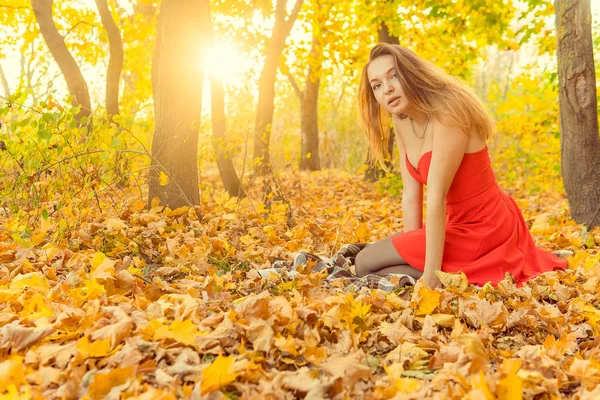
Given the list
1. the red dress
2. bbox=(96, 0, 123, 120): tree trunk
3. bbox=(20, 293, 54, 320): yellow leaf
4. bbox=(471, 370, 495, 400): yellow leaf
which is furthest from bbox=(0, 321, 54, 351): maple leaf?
bbox=(96, 0, 123, 120): tree trunk

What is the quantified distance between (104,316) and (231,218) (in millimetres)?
2351

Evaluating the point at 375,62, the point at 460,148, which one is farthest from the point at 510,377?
the point at 375,62

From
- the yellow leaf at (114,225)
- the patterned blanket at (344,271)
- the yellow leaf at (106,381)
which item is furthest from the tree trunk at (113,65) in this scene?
the yellow leaf at (106,381)

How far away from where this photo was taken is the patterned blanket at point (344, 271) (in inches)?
116

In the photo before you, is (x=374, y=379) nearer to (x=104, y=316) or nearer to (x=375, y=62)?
(x=104, y=316)

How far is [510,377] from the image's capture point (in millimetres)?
1589

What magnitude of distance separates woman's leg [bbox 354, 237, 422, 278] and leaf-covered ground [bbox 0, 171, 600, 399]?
1.13 feet

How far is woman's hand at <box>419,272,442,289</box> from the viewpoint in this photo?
290cm

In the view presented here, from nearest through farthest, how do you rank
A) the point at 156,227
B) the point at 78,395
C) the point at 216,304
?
the point at 78,395, the point at 216,304, the point at 156,227

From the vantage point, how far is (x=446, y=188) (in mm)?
2979

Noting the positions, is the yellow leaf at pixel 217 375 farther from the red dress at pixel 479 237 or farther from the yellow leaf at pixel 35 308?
the red dress at pixel 479 237

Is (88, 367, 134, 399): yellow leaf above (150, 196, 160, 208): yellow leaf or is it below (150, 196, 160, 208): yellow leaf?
below

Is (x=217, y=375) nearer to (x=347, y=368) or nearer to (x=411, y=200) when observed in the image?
(x=347, y=368)

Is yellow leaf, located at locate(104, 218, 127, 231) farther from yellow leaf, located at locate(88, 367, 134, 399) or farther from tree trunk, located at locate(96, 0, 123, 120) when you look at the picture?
A: tree trunk, located at locate(96, 0, 123, 120)
